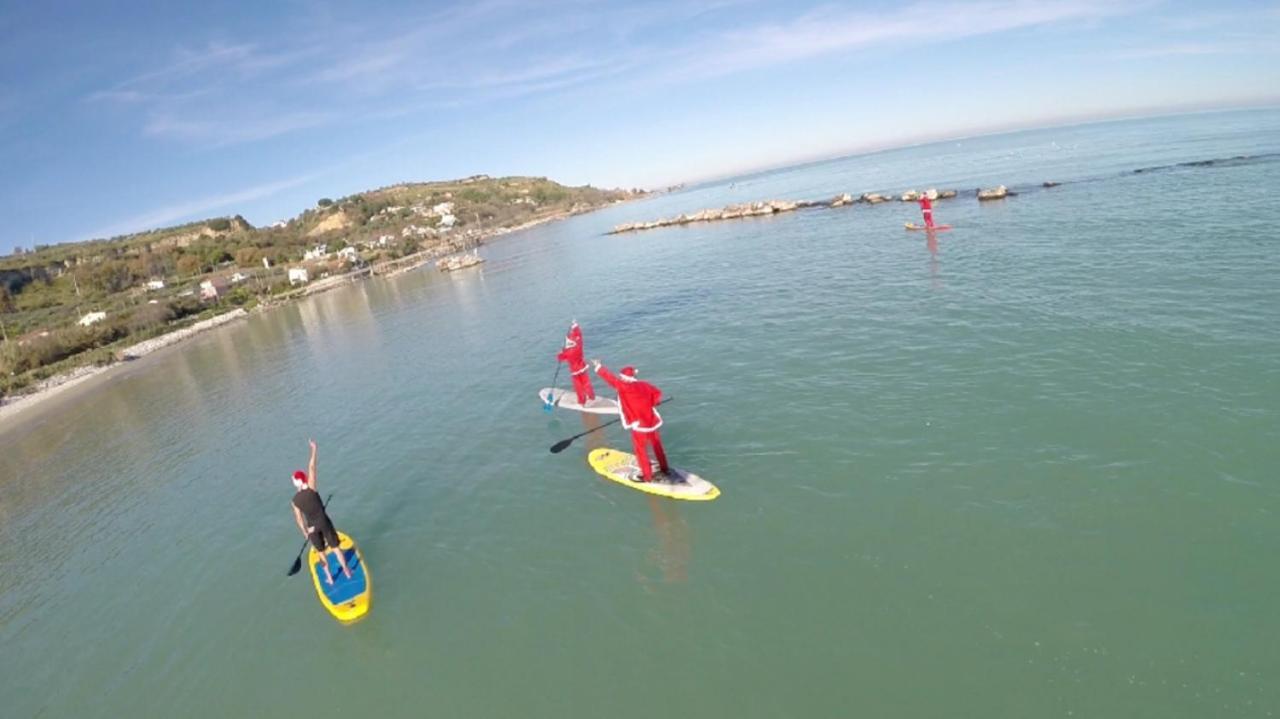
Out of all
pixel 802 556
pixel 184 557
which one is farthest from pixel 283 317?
pixel 802 556

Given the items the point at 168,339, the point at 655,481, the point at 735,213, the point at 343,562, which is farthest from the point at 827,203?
the point at 168,339

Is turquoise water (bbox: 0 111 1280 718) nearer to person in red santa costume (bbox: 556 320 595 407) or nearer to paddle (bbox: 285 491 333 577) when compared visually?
paddle (bbox: 285 491 333 577)

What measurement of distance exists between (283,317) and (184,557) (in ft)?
193

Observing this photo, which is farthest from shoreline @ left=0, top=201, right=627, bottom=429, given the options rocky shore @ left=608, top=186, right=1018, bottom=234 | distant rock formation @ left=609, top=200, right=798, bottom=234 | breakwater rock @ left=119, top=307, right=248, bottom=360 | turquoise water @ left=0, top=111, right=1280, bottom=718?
rocky shore @ left=608, top=186, right=1018, bottom=234

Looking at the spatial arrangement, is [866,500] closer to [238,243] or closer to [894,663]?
[894,663]

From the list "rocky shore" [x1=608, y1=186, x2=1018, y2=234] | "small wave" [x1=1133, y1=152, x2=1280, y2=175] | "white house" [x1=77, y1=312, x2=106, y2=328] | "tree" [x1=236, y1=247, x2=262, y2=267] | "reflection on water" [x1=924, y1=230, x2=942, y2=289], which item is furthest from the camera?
"tree" [x1=236, y1=247, x2=262, y2=267]

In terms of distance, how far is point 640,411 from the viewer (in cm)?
1342

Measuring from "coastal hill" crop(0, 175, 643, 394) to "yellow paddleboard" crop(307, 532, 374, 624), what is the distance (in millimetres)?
52415

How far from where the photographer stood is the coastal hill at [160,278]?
5658cm

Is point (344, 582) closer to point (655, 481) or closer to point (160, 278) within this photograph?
point (655, 481)

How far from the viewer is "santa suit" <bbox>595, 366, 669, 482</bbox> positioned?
13102 millimetres

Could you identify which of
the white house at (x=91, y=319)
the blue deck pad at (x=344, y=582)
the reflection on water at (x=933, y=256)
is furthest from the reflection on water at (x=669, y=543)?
the white house at (x=91, y=319)

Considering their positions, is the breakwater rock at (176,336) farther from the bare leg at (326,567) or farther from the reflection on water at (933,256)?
the reflection on water at (933,256)

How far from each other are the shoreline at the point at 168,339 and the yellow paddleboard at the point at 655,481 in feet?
149
